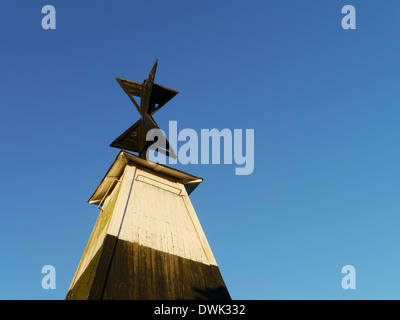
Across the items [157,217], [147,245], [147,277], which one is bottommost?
[147,277]

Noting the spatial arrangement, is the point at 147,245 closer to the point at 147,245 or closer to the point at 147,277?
the point at 147,245

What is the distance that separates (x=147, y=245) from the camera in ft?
28.0

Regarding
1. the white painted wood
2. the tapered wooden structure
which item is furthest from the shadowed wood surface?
the white painted wood

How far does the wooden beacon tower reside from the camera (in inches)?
285

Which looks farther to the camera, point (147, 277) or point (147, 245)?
point (147, 245)

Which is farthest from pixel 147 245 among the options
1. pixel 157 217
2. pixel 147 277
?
pixel 157 217

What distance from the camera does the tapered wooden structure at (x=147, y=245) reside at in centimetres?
724

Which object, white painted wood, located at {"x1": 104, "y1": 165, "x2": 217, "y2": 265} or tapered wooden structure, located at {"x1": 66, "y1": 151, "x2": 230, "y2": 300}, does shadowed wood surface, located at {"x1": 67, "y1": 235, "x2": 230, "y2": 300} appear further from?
white painted wood, located at {"x1": 104, "y1": 165, "x2": 217, "y2": 265}

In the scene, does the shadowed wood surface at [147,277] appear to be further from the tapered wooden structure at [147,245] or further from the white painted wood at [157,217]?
the white painted wood at [157,217]
